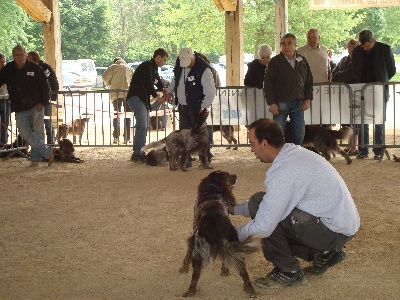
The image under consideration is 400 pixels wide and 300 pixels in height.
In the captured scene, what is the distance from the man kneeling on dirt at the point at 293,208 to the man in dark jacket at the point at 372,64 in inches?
284

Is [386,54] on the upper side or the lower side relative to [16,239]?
upper

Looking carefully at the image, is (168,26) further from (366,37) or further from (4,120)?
(366,37)

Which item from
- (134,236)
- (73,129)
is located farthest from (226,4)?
(134,236)

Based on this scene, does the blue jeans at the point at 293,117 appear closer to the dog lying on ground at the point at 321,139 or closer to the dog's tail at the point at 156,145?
the dog lying on ground at the point at 321,139

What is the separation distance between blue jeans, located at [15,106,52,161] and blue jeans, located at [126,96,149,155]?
4.88 ft

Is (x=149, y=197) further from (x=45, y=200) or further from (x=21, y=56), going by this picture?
(x=21, y=56)

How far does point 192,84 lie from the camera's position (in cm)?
1145

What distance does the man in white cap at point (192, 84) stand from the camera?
11.4 metres

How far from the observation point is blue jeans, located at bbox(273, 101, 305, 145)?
11266 millimetres

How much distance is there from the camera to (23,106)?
11.9 meters

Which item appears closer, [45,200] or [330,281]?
[330,281]

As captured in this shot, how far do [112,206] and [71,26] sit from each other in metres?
41.3

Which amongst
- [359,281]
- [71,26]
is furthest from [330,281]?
[71,26]

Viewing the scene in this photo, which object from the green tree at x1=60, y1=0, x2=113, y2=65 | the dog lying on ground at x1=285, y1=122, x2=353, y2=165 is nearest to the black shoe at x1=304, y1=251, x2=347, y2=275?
the dog lying on ground at x1=285, y1=122, x2=353, y2=165
